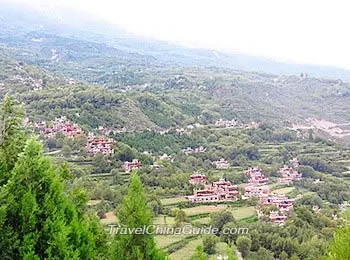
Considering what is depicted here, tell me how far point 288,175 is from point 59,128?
43.2ft

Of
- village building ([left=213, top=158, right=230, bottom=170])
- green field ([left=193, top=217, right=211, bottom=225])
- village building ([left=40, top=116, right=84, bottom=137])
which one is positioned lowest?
village building ([left=213, top=158, right=230, bottom=170])

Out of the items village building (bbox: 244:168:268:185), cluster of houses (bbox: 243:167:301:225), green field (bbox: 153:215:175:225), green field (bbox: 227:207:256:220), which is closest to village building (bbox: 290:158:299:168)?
cluster of houses (bbox: 243:167:301:225)

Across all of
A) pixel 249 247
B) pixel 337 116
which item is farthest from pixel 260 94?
pixel 249 247

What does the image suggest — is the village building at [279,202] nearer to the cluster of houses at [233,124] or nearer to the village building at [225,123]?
the cluster of houses at [233,124]

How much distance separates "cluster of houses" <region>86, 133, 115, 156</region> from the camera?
24173 millimetres

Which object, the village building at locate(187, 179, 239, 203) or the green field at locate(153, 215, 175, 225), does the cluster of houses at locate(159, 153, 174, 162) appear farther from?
the green field at locate(153, 215, 175, 225)

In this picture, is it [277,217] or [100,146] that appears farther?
[100,146]

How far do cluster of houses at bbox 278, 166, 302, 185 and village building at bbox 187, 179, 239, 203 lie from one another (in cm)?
630

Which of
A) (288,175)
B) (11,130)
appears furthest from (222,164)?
(11,130)

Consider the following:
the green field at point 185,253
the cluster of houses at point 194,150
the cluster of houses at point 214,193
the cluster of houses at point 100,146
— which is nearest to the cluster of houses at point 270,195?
the cluster of houses at point 214,193

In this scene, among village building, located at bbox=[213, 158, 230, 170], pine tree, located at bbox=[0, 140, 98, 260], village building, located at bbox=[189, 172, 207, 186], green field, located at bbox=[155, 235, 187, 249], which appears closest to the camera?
pine tree, located at bbox=[0, 140, 98, 260]

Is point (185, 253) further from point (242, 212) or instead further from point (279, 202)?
point (279, 202)

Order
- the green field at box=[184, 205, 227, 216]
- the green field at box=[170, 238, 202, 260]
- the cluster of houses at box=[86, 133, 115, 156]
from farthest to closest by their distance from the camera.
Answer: the cluster of houses at box=[86, 133, 115, 156] → the green field at box=[184, 205, 227, 216] → the green field at box=[170, 238, 202, 260]

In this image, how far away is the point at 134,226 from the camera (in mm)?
3803
